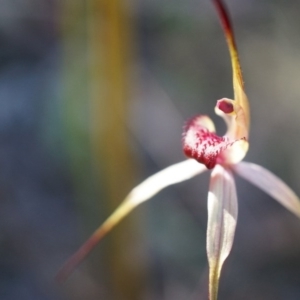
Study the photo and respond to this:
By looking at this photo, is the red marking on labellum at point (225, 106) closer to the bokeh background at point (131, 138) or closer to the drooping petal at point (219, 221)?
the drooping petal at point (219, 221)

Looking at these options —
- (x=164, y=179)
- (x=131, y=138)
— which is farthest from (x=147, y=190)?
(x=131, y=138)

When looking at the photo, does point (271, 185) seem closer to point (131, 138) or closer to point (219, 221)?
point (219, 221)

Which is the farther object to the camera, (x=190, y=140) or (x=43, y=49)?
(x=43, y=49)

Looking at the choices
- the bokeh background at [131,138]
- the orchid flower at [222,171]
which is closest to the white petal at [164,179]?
the orchid flower at [222,171]

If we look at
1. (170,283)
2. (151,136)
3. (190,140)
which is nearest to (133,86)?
(151,136)

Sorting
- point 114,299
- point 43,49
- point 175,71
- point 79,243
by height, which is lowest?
point 114,299

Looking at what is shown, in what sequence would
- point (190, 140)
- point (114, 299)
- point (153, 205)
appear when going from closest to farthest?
point (190, 140) < point (114, 299) < point (153, 205)

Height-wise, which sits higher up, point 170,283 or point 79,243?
point 79,243

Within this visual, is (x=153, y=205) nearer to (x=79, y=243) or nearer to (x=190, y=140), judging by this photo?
(x=79, y=243)
